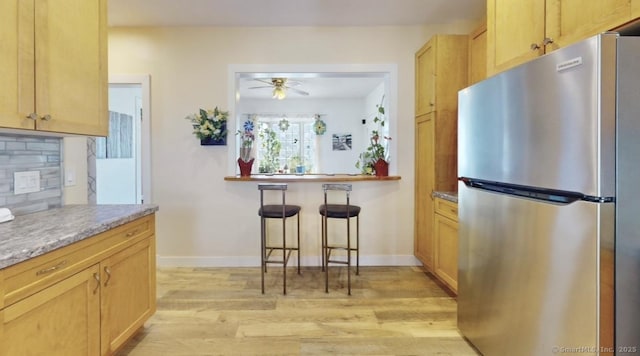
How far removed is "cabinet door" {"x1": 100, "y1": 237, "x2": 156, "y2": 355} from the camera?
5.38ft

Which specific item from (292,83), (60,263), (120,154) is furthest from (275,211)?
(292,83)

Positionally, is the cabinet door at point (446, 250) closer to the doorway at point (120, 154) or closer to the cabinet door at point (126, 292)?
the cabinet door at point (126, 292)

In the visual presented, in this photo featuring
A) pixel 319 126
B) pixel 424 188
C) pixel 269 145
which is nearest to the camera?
Answer: pixel 424 188

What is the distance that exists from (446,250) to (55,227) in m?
2.65

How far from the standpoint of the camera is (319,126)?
25.5 feet

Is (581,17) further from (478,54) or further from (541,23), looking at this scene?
(478,54)

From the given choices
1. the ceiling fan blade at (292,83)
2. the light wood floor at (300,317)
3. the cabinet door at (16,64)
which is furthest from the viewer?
the ceiling fan blade at (292,83)

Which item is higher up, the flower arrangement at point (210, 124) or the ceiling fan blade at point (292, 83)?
the ceiling fan blade at point (292, 83)

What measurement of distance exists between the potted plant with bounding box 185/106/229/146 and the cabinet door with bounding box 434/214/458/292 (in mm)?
2314

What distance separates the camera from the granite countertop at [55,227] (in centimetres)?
116

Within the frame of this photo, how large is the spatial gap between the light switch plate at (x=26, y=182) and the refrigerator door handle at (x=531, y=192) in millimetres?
2577

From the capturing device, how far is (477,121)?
1809 mm

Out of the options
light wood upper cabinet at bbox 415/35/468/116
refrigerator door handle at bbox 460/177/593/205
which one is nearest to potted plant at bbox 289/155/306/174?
light wood upper cabinet at bbox 415/35/468/116

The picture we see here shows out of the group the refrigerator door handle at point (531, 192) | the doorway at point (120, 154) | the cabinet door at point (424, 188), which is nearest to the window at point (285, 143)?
the doorway at point (120, 154)
